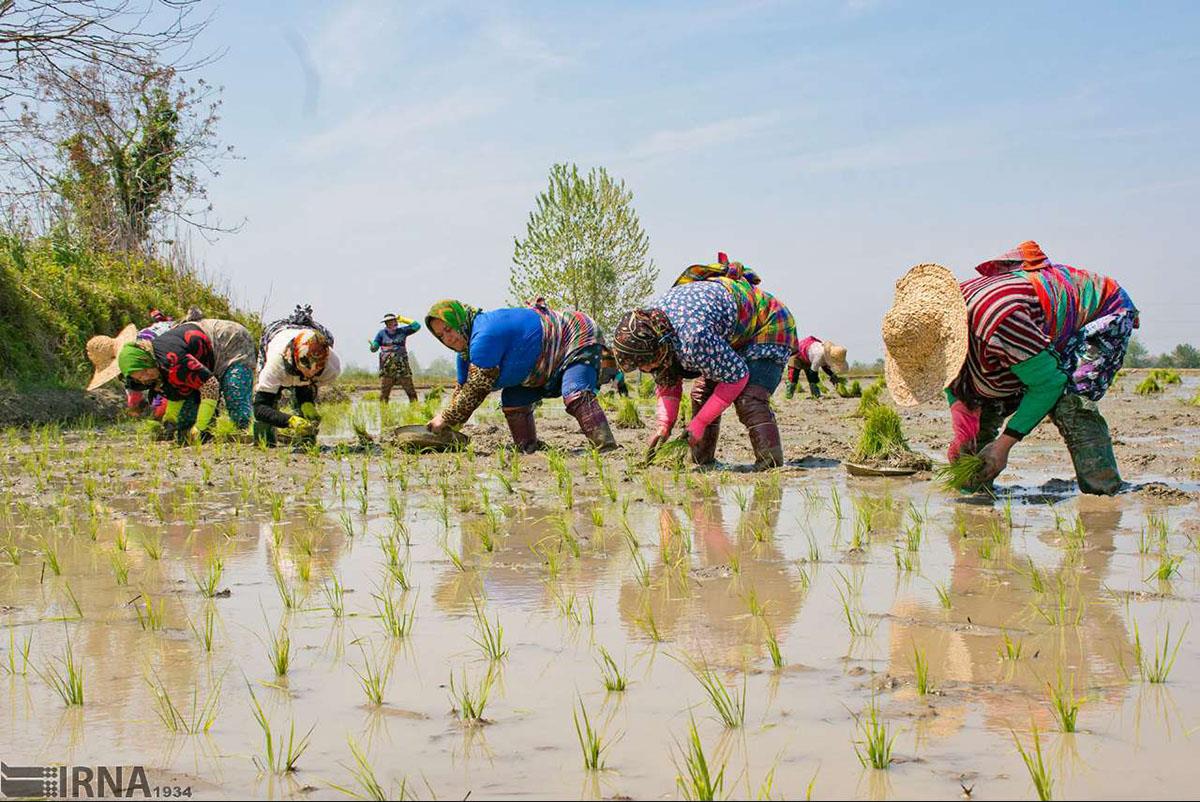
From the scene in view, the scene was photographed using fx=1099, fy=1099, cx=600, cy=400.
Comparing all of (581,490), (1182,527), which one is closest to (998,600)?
(1182,527)

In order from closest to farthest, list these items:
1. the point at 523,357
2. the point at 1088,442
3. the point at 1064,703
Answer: the point at 1064,703 → the point at 1088,442 → the point at 523,357

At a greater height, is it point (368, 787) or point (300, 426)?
point (300, 426)

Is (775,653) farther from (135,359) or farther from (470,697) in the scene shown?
(135,359)

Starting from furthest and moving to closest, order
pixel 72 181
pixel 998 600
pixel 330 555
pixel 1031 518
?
pixel 72 181
pixel 1031 518
pixel 330 555
pixel 998 600

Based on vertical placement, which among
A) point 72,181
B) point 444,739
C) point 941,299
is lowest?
point 444,739

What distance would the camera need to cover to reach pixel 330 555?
454 centimetres

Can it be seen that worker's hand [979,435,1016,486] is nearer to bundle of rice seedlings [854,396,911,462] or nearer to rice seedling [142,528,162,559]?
bundle of rice seedlings [854,396,911,462]

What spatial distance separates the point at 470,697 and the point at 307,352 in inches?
255

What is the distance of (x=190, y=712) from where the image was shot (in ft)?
8.25

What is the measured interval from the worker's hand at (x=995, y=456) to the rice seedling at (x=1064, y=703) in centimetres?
292

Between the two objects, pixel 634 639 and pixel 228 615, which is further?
pixel 228 615

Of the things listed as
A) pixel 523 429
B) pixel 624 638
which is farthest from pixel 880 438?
pixel 624 638

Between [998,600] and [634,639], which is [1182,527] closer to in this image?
[998,600]

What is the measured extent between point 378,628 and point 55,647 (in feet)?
2.94
